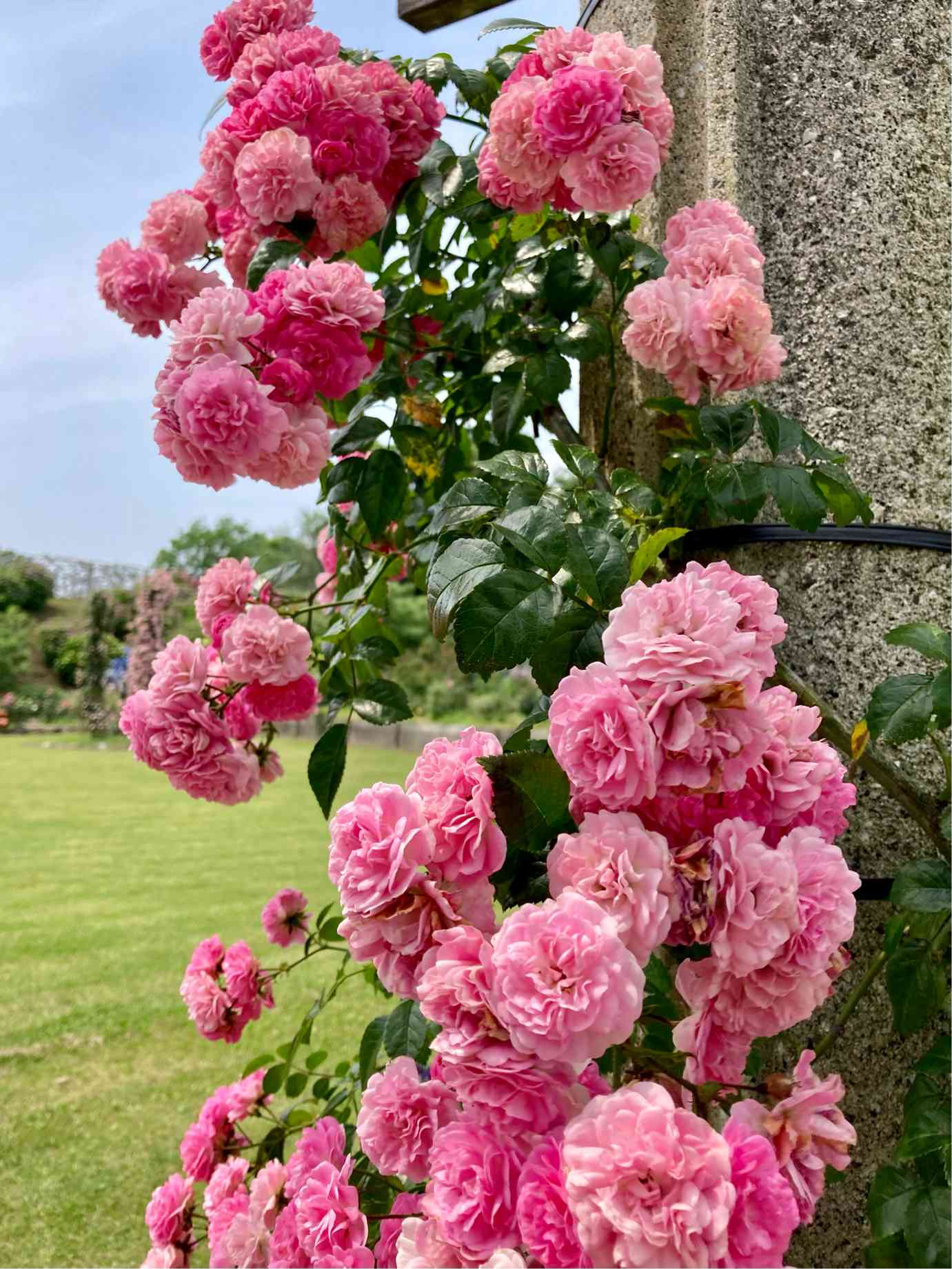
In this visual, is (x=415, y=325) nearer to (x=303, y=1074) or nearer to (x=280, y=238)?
(x=280, y=238)

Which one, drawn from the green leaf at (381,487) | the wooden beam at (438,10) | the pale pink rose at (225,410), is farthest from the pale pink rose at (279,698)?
the wooden beam at (438,10)

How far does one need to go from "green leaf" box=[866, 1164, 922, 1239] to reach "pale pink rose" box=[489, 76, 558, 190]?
0.94m

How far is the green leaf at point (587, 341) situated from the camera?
1.14 meters

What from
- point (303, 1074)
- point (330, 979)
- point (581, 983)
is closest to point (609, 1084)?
point (581, 983)

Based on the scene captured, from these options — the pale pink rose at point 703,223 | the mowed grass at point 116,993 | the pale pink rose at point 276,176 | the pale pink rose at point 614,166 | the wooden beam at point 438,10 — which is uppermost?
the wooden beam at point 438,10

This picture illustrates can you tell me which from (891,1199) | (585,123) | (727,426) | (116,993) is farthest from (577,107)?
(116,993)

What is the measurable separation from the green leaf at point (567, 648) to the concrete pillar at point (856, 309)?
40cm

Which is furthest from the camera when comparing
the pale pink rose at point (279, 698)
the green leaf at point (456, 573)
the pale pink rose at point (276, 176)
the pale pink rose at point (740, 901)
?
the pale pink rose at point (279, 698)

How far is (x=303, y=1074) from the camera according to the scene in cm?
140

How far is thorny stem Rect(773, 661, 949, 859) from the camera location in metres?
0.99

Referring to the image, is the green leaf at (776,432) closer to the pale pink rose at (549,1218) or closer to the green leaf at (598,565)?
the green leaf at (598,565)

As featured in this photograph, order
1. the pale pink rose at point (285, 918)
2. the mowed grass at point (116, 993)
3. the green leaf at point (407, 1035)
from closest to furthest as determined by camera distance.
Answer: the green leaf at point (407, 1035) < the pale pink rose at point (285, 918) < the mowed grass at point (116, 993)

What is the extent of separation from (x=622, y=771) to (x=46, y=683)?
14646 millimetres

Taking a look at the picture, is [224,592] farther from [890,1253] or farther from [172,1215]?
[890,1253]
